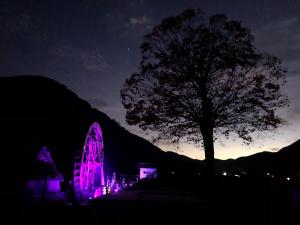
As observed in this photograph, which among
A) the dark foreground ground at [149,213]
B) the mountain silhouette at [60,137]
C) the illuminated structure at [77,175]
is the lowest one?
the dark foreground ground at [149,213]

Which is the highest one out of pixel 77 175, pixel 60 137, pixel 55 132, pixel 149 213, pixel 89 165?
pixel 55 132

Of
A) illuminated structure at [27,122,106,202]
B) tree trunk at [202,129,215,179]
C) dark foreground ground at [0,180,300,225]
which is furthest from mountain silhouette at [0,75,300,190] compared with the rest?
tree trunk at [202,129,215,179]

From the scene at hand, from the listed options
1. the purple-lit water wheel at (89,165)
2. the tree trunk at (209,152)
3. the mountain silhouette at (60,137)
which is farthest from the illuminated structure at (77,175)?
the tree trunk at (209,152)

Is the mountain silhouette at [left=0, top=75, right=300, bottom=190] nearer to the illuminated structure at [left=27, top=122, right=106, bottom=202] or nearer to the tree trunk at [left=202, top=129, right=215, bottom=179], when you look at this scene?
the illuminated structure at [left=27, top=122, right=106, bottom=202]

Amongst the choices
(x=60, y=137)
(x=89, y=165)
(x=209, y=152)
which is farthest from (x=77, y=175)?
(x=209, y=152)

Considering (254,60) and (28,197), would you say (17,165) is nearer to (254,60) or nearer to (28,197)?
(28,197)

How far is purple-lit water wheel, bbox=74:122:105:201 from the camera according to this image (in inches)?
742

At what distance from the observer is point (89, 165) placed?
2295cm

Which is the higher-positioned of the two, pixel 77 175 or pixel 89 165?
pixel 89 165

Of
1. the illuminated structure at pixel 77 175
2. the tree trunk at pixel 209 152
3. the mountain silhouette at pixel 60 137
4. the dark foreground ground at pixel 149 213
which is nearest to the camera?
the dark foreground ground at pixel 149 213

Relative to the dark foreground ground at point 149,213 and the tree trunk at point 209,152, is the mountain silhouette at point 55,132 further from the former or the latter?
the tree trunk at point 209,152

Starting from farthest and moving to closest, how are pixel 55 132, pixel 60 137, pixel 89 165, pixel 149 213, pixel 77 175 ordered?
pixel 55 132 < pixel 89 165 < pixel 60 137 < pixel 77 175 < pixel 149 213

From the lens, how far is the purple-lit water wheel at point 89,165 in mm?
18859

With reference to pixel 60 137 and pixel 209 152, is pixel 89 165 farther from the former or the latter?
pixel 209 152
